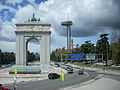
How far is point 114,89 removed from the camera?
23875 mm

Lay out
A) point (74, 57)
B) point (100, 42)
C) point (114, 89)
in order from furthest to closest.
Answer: point (100, 42), point (74, 57), point (114, 89)

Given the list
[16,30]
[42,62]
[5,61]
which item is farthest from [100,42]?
[5,61]

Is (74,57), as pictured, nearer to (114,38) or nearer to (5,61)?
(114,38)

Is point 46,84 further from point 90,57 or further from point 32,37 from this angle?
point 32,37

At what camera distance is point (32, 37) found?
70062 mm

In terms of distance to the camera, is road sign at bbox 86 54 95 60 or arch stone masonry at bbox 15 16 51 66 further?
arch stone masonry at bbox 15 16 51 66

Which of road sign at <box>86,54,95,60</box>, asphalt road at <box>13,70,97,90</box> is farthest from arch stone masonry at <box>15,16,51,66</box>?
asphalt road at <box>13,70,97,90</box>

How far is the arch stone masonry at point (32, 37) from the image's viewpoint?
68000 millimetres

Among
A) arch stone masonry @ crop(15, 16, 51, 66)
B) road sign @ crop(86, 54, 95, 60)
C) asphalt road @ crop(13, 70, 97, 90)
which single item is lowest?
asphalt road @ crop(13, 70, 97, 90)

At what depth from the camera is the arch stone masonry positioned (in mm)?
68000

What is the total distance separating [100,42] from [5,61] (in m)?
60.3

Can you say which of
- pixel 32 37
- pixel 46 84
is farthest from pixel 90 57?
pixel 46 84

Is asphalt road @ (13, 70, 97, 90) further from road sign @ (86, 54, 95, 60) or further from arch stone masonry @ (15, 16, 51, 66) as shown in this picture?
arch stone masonry @ (15, 16, 51, 66)

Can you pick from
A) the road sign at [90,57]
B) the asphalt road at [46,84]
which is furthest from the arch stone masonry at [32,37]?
the asphalt road at [46,84]
